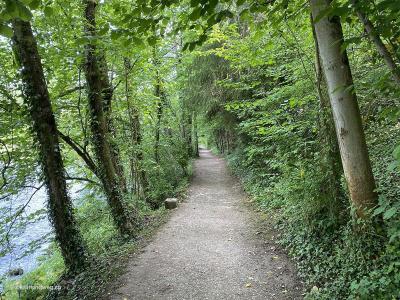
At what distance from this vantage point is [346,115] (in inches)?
134

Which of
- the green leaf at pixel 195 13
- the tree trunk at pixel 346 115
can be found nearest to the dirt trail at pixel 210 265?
the tree trunk at pixel 346 115

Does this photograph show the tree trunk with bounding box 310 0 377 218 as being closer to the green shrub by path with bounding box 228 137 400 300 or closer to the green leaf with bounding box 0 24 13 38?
the green shrub by path with bounding box 228 137 400 300

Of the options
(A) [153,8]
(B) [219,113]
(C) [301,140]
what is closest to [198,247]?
(C) [301,140]

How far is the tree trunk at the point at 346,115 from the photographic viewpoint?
3.24m

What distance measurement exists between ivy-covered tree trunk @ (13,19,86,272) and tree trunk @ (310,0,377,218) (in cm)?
515

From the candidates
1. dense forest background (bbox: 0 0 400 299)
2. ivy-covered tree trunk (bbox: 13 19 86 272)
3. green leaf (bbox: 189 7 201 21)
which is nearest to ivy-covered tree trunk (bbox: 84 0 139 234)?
dense forest background (bbox: 0 0 400 299)

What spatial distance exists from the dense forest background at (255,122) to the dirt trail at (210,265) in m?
0.49

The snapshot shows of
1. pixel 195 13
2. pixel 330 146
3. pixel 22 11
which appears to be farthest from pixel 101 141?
pixel 22 11

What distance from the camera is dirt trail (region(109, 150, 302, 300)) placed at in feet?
16.2

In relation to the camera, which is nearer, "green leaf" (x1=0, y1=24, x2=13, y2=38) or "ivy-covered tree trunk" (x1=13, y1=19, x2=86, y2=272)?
"green leaf" (x1=0, y1=24, x2=13, y2=38)

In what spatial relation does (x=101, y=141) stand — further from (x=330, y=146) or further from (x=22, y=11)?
(x=22, y=11)

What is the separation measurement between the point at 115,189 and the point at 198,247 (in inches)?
106

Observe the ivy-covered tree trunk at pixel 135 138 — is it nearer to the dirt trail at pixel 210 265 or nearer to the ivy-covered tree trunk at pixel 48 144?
the dirt trail at pixel 210 265

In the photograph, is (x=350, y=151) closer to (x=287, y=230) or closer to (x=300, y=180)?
(x=300, y=180)
